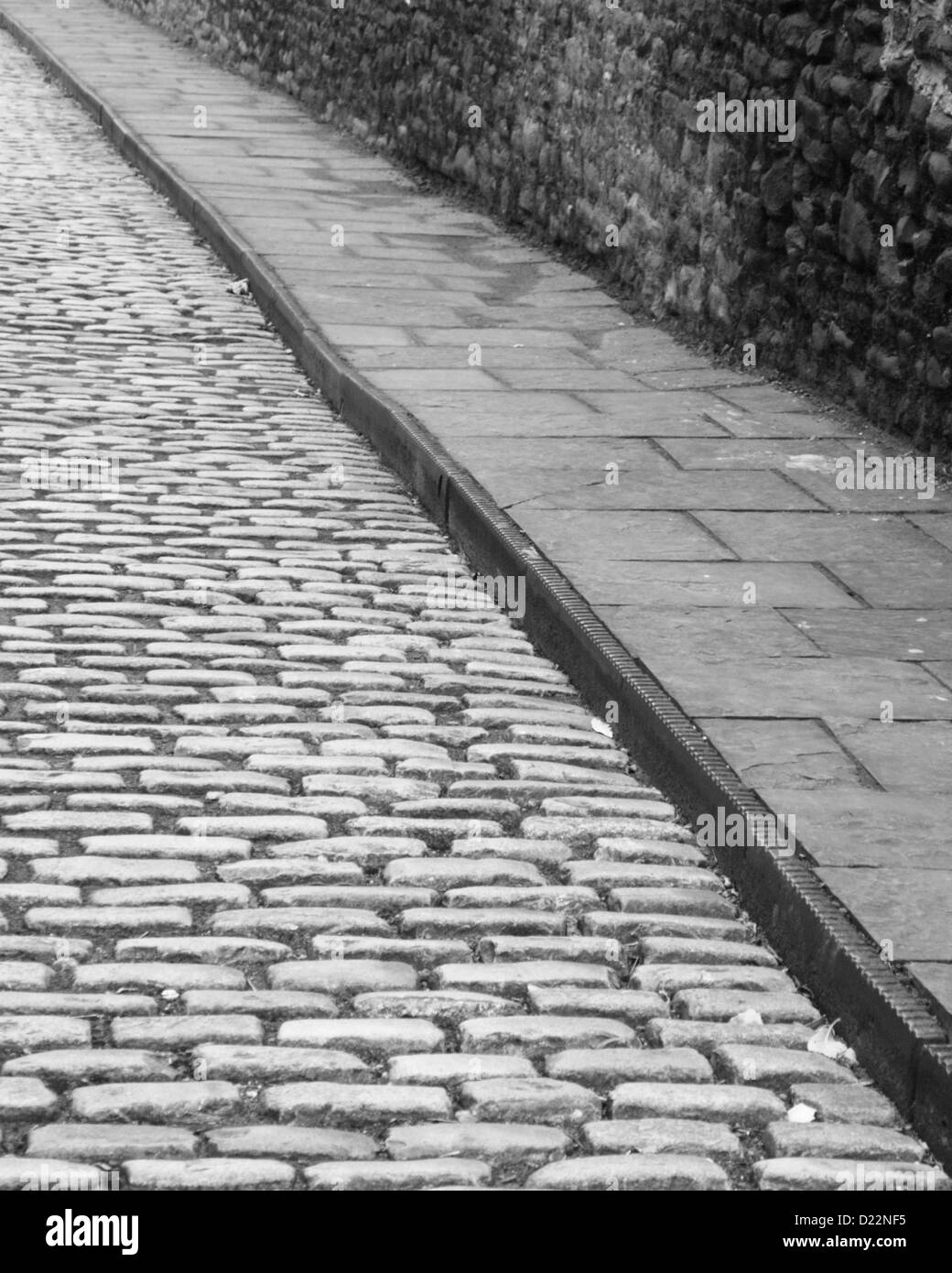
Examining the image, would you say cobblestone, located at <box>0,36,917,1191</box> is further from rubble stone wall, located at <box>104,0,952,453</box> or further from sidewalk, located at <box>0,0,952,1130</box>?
rubble stone wall, located at <box>104,0,952,453</box>

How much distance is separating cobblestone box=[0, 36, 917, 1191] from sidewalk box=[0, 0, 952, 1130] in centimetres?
26

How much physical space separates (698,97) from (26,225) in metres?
4.52

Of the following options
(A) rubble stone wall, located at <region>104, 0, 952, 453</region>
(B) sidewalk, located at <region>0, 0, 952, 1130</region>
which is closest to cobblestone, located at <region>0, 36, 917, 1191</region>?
(B) sidewalk, located at <region>0, 0, 952, 1130</region>

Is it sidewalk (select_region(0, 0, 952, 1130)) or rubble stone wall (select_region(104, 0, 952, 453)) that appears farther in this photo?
rubble stone wall (select_region(104, 0, 952, 453))

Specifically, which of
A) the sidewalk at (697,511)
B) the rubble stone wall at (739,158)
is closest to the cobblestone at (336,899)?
the sidewalk at (697,511)

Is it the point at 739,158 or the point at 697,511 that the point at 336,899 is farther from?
the point at 739,158

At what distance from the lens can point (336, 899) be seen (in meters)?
3.42

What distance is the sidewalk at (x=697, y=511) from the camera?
12.1ft

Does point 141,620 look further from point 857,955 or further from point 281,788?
point 857,955

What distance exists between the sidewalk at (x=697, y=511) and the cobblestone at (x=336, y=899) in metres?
0.26

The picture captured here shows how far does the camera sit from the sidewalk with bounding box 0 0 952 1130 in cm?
368

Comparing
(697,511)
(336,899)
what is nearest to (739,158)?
(697,511)

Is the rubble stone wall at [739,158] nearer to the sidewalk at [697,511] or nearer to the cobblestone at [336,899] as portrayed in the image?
the sidewalk at [697,511]

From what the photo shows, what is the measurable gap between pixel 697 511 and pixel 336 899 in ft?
8.35
